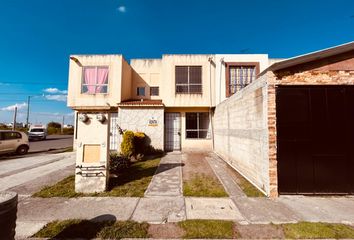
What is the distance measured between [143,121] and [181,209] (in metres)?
8.59

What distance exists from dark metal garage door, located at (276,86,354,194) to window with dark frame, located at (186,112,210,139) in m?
8.38

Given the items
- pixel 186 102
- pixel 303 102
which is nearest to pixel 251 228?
pixel 303 102

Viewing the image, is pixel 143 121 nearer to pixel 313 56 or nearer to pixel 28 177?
pixel 28 177

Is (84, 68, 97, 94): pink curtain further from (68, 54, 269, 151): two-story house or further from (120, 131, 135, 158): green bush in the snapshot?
(120, 131, 135, 158): green bush

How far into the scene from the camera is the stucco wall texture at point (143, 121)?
12109 millimetres

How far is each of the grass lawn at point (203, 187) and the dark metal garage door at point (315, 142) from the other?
5.76 ft

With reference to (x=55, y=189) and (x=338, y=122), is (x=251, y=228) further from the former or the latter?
(x=55, y=189)

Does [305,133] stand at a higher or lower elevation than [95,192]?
higher

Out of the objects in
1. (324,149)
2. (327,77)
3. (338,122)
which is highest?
(327,77)

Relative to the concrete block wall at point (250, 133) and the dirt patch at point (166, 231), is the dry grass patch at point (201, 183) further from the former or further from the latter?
the dirt patch at point (166, 231)

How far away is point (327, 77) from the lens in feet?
16.9

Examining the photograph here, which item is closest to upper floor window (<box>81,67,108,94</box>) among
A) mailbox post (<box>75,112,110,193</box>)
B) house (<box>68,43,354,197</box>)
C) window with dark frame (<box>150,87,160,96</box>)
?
window with dark frame (<box>150,87,160,96</box>)

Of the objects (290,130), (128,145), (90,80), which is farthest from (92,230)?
(90,80)

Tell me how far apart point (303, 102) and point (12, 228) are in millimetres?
6901
